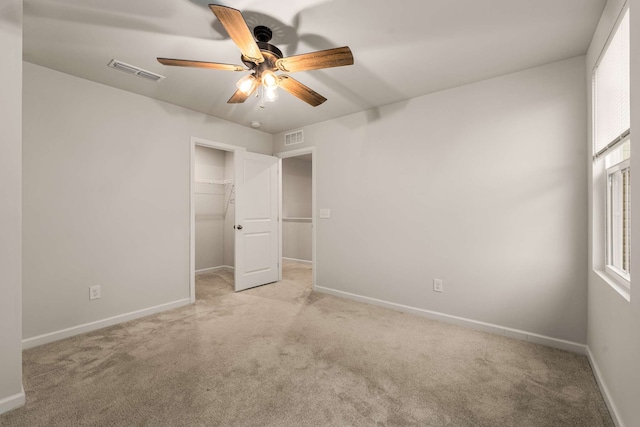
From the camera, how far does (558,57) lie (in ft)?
7.97

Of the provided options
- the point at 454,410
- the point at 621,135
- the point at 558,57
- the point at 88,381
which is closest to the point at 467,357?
the point at 454,410

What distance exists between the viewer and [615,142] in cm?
178

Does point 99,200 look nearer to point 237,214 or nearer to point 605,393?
point 237,214

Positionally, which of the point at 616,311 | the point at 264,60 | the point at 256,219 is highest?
the point at 264,60

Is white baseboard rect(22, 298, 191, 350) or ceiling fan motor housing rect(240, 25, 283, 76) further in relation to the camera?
white baseboard rect(22, 298, 191, 350)

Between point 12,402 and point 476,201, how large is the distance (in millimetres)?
3774

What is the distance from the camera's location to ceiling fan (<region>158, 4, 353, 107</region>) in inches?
63.2

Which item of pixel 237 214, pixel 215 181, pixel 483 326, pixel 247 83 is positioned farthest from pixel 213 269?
pixel 483 326

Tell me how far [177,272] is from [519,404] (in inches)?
137

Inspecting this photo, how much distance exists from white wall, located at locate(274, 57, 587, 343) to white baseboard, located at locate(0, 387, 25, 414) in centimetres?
304

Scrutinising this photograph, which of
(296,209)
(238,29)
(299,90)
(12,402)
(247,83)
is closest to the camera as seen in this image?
(238,29)

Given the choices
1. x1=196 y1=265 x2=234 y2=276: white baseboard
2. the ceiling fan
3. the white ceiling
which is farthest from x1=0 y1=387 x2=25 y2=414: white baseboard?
A: x1=196 y1=265 x2=234 y2=276: white baseboard

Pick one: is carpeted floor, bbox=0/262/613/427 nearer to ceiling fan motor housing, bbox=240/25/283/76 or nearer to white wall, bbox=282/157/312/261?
ceiling fan motor housing, bbox=240/25/283/76

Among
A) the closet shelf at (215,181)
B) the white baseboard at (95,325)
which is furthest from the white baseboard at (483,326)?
the closet shelf at (215,181)
